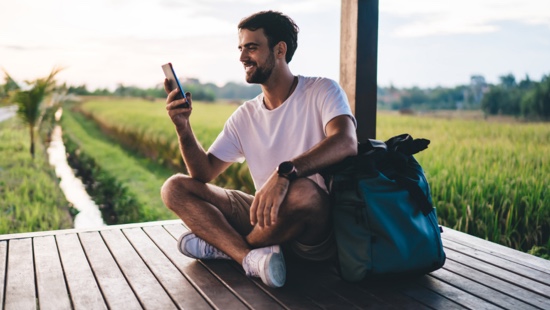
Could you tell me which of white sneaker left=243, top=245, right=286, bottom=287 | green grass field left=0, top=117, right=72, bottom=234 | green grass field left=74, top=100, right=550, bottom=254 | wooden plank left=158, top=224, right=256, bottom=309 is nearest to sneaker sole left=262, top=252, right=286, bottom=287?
white sneaker left=243, top=245, right=286, bottom=287

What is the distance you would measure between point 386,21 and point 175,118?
5.95 m

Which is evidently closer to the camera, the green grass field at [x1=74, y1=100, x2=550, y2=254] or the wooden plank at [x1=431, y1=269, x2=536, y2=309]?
the wooden plank at [x1=431, y1=269, x2=536, y2=309]

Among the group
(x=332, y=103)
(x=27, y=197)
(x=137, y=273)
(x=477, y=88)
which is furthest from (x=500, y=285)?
(x=27, y=197)

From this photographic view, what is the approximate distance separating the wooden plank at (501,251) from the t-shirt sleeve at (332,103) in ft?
3.18

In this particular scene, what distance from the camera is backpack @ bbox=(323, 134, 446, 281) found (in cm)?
188

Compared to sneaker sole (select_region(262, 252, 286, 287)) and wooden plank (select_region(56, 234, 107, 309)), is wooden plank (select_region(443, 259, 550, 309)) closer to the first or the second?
sneaker sole (select_region(262, 252, 286, 287))

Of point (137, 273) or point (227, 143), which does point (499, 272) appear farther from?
point (137, 273)

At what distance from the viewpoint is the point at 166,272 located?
7.18 ft

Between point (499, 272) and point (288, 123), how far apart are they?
3.34 feet

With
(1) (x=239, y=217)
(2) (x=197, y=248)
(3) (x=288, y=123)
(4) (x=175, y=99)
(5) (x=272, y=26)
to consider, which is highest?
(5) (x=272, y=26)

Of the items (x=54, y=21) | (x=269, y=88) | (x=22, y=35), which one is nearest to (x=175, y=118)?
(x=269, y=88)

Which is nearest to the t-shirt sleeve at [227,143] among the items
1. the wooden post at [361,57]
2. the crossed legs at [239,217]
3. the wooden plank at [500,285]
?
the crossed legs at [239,217]

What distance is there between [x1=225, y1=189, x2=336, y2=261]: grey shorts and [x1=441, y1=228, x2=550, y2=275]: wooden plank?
2.67 feet

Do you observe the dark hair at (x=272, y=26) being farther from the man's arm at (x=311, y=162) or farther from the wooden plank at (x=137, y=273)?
the wooden plank at (x=137, y=273)
